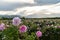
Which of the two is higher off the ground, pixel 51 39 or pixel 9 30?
pixel 9 30

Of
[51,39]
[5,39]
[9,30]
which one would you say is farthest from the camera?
[51,39]

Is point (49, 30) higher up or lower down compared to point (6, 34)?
lower down

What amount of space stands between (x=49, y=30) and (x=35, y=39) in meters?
3.89

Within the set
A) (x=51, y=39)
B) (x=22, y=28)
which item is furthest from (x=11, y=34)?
(x=51, y=39)

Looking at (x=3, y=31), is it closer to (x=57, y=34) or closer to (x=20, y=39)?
(x=20, y=39)

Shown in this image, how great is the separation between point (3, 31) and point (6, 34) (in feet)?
0.54

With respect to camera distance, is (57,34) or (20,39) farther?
(57,34)

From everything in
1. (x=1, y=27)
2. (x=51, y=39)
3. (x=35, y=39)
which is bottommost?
(x=51, y=39)

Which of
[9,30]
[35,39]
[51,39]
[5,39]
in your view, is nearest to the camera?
[5,39]

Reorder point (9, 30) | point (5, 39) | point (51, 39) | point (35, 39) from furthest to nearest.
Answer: point (51, 39) → point (35, 39) → point (9, 30) → point (5, 39)

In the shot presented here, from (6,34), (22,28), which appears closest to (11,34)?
(6,34)

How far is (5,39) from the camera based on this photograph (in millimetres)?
2566

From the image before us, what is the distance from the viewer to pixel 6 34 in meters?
2.73

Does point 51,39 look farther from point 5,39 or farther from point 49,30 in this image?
point 5,39
